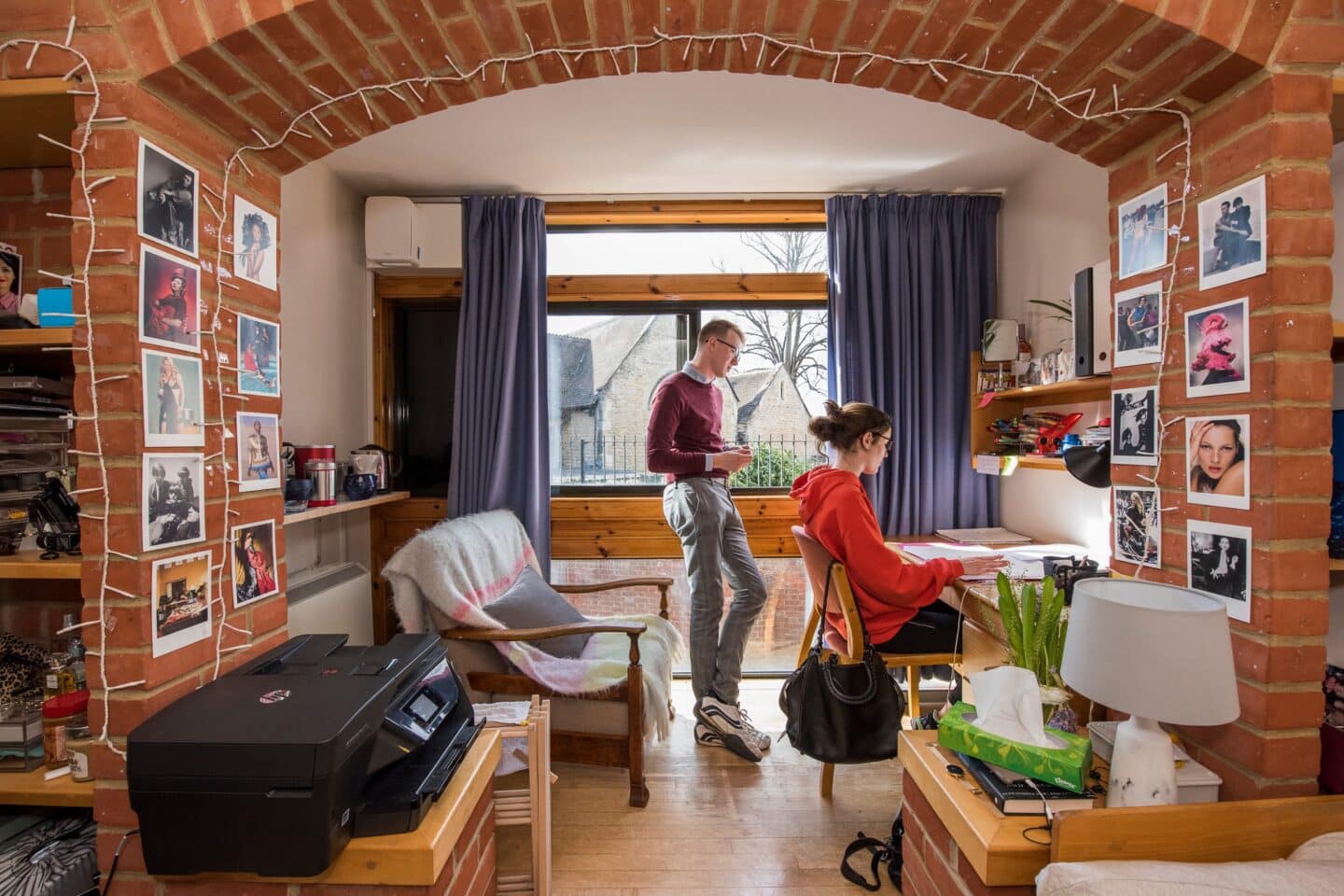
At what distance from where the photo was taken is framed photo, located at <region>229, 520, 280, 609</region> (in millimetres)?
1348

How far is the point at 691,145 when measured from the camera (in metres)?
2.50

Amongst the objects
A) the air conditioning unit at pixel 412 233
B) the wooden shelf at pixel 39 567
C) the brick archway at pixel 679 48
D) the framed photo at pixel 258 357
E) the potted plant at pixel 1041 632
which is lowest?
the potted plant at pixel 1041 632

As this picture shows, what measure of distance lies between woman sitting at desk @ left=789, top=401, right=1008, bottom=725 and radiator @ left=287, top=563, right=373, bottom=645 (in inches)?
71.6

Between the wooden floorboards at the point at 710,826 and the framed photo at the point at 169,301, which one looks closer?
the framed photo at the point at 169,301

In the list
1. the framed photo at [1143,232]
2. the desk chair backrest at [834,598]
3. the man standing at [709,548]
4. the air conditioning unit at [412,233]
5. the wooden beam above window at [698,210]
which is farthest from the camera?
the wooden beam above window at [698,210]

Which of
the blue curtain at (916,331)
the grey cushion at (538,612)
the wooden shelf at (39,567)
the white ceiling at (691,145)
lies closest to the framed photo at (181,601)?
the wooden shelf at (39,567)

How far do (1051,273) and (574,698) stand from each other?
2548 millimetres

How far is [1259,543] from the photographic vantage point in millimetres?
1145

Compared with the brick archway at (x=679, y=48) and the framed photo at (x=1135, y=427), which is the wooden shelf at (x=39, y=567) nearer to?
the brick archway at (x=679, y=48)

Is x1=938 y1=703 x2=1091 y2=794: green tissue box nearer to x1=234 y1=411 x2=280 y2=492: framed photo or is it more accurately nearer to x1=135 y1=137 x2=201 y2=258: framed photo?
x1=234 y1=411 x2=280 y2=492: framed photo

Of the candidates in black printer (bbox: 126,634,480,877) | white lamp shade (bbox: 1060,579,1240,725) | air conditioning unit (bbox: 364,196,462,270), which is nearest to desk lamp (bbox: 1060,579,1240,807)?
white lamp shade (bbox: 1060,579,1240,725)

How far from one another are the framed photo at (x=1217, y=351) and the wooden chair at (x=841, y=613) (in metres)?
0.99

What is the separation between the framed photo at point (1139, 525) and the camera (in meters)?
1.36

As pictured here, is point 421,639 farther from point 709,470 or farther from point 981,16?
point 981,16
